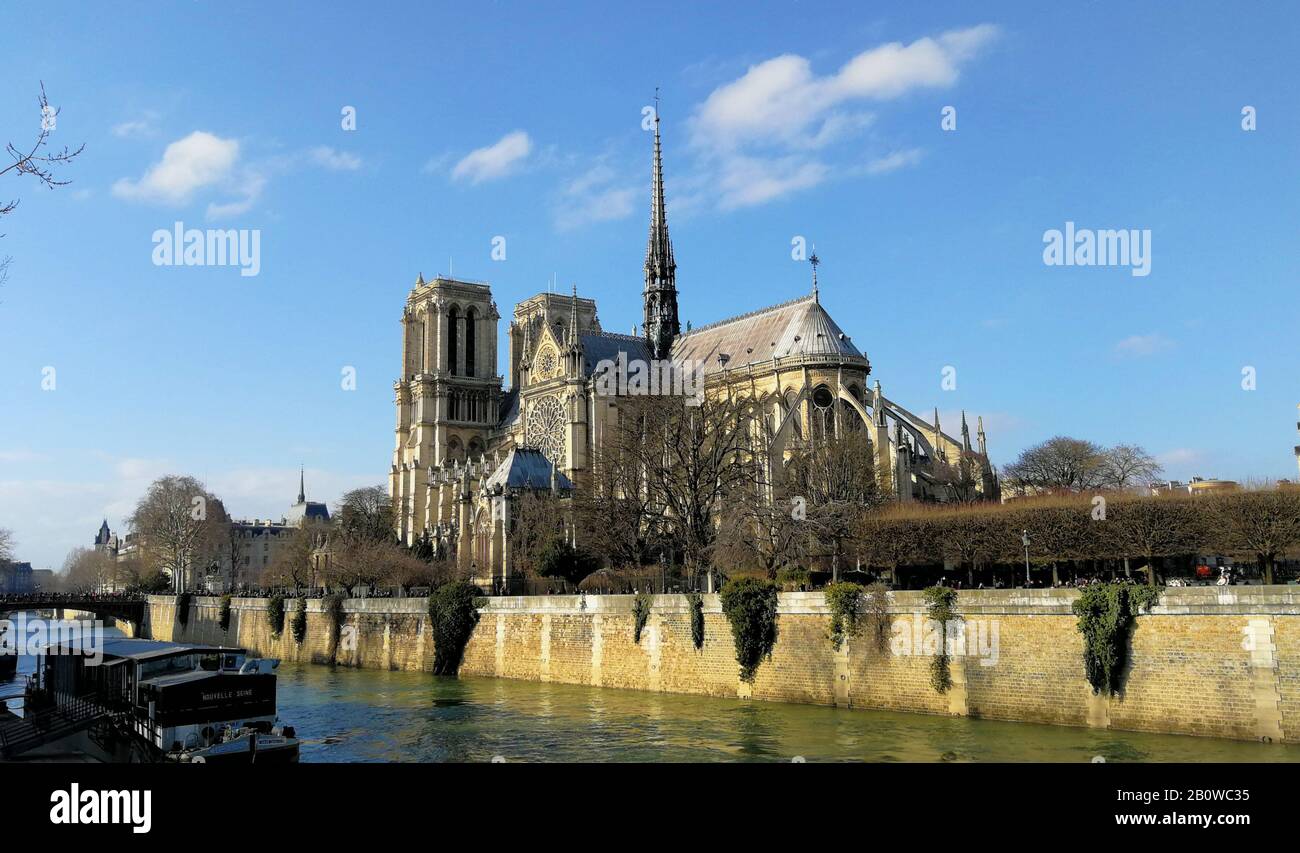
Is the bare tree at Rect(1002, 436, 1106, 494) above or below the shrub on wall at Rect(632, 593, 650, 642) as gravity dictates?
above

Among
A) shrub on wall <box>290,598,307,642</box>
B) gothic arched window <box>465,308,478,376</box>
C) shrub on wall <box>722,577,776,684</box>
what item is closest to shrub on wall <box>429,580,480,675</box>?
shrub on wall <box>290,598,307,642</box>

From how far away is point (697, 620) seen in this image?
3441 centimetres

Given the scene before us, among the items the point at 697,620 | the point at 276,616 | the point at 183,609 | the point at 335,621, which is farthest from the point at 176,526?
the point at 697,620

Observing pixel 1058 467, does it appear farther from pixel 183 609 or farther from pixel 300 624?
pixel 183 609

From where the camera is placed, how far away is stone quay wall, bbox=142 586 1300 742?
22.5 meters

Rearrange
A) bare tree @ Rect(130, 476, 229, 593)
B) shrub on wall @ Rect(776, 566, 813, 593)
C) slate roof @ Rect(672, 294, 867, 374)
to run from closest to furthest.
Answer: shrub on wall @ Rect(776, 566, 813, 593)
slate roof @ Rect(672, 294, 867, 374)
bare tree @ Rect(130, 476, 229, 593)

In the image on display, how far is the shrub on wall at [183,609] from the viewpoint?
74062 millimetres

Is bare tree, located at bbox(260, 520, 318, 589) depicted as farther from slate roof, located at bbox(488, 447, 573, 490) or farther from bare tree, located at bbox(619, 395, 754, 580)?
bare tree, located at bbox(619, 395, 754, 580)

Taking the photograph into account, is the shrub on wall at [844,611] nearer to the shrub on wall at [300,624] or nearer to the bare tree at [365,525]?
the shrub on wall at [300,624]

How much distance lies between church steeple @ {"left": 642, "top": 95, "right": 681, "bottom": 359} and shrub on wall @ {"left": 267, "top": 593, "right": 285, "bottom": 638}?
110 feet

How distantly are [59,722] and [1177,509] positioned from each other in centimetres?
3028

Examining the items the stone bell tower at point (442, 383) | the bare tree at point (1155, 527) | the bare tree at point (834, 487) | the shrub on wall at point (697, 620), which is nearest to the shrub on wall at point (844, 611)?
the shrub on wall at point (697, 620)
